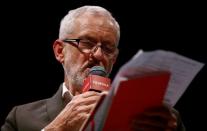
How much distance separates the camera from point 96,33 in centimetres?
228

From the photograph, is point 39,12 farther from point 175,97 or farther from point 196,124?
point 175,97

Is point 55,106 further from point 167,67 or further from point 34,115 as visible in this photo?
point 167,67


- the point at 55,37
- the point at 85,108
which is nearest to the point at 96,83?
the point at 85,108

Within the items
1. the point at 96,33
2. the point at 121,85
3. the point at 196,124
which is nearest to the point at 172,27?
the point at 196,124

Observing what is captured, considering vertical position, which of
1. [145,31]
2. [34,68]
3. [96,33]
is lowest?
[34,68]

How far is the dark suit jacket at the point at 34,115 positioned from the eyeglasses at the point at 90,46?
0.80 feet

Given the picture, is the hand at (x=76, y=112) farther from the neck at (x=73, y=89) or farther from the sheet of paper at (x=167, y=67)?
the neck at (x=73, y=89)

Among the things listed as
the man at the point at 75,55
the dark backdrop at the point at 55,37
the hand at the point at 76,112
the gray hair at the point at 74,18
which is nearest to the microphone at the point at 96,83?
the hand at the point at 76,112

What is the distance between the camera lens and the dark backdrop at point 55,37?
9.42 feet

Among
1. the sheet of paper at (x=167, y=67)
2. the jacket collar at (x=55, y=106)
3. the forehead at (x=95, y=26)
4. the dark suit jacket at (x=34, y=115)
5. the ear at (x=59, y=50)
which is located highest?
the sheet of paper at (x=167, y=67)

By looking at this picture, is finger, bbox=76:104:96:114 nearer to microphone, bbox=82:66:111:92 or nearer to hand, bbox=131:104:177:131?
microphone, bbox=82:66:111:92

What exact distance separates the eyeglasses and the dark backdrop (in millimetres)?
647

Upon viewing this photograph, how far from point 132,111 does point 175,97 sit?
16 centimetres

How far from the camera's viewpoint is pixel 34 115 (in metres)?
2.23
